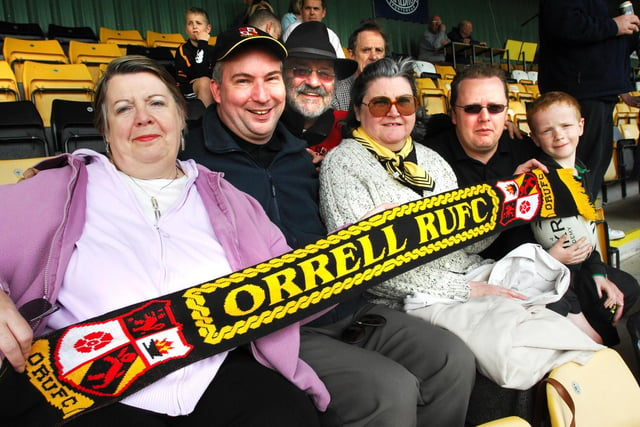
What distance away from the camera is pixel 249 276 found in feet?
4.15

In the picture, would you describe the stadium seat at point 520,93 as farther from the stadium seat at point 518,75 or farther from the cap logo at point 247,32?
the cap logo at point 247,32

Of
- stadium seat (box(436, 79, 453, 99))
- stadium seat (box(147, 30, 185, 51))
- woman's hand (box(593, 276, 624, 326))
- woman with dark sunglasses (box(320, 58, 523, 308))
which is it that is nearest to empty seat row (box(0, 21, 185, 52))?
stadium seat (box(147, 30, 185, 51))

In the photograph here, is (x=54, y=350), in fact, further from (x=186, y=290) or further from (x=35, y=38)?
(x=35, y=38)

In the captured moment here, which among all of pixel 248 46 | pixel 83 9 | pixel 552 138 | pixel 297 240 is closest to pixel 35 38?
pixel 83 9

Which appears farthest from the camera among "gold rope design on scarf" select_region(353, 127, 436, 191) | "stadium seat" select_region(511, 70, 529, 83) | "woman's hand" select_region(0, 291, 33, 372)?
"stadium seat" select_region(511, 70, 529, 83)

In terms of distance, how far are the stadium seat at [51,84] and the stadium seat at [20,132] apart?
654 millimetres

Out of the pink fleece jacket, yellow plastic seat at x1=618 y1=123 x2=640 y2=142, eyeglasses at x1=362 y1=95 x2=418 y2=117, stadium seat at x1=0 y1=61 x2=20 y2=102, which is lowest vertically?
the pink fleece jacket

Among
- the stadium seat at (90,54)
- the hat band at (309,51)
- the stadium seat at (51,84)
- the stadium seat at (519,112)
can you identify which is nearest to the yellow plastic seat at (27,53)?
the stadium seat at (90,54)

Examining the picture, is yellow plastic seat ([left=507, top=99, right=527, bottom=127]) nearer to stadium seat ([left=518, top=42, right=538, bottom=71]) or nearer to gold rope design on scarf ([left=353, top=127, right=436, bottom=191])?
gold rope design on scarf ([left=353, top=127, right=436, bottom=191])

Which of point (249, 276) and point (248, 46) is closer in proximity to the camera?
point (249, 276)

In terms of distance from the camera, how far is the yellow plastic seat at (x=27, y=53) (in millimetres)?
4484

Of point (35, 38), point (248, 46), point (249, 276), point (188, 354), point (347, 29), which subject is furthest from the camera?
point (347, 29)

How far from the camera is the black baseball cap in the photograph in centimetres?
161

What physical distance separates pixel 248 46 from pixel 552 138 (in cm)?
148
